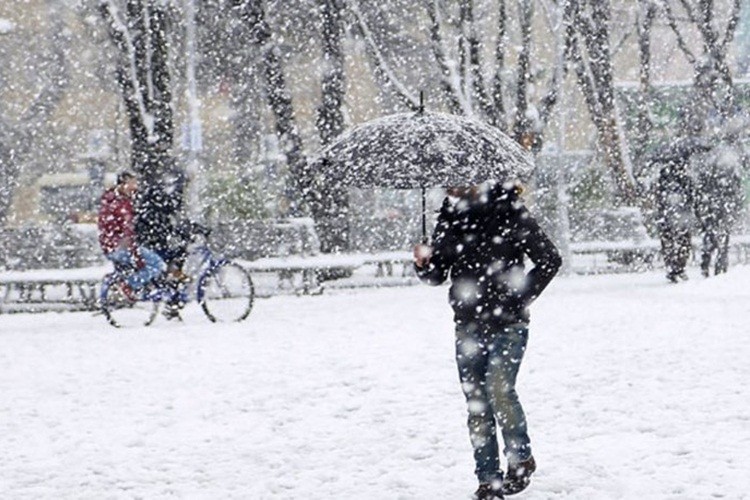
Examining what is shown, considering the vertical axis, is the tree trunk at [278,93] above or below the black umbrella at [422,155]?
above

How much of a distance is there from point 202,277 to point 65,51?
30.1 meters

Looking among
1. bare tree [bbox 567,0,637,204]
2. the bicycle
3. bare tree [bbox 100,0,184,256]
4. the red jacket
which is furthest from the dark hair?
bare tree [bbox 567,0,637,204]

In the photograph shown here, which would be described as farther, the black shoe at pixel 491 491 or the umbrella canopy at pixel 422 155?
the umbrella canopy at pixel 422 155

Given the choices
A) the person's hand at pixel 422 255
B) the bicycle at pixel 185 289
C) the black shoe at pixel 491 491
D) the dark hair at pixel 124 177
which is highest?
the dark hair at pixel 124 177

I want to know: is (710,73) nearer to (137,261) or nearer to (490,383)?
(137,261)

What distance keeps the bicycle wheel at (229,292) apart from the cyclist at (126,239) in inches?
23.1

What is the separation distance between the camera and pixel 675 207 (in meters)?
19.0

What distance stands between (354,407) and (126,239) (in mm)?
6833

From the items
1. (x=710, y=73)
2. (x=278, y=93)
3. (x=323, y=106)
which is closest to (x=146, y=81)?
(x=278, y=93)

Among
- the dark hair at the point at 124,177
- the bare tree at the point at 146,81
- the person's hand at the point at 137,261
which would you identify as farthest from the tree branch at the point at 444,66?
the dark hair at the point at 124,177

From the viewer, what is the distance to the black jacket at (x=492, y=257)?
6.43 metres

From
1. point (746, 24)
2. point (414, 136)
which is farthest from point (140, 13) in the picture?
point (746, 24)

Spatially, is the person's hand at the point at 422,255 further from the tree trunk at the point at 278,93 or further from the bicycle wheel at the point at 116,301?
the tree trunk at the point at 278,93

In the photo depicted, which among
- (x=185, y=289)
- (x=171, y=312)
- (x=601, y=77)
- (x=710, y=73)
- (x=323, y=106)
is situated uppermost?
(x=601, y=77)
